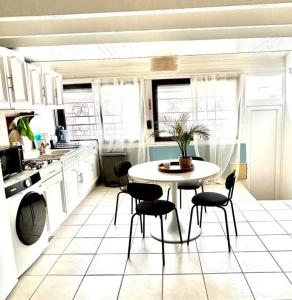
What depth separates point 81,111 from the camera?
4.86 meters

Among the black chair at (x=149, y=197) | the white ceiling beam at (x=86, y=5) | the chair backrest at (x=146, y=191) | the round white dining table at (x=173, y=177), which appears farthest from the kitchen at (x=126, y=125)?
the chair backrest at (x=146, y=191)

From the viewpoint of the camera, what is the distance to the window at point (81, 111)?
15.8 feet

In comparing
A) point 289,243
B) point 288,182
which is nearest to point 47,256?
point 289,243

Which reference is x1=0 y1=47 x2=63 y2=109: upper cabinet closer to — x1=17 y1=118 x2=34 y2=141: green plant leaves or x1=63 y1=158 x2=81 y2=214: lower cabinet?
x1=17 y1=118 x2=34 y2=141: green plant leaves

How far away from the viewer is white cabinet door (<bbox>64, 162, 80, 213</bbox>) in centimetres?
338

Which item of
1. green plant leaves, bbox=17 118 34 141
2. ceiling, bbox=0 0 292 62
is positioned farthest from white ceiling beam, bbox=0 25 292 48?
green plant leaves, bbox=17 118 34 141

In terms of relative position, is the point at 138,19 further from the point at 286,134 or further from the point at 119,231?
the point at 286,134

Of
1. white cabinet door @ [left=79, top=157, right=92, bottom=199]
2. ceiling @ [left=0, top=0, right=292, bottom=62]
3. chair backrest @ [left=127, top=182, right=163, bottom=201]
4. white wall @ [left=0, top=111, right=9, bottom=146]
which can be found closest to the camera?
ceiling @ [left=0, top=0, right=292, bottom=62]

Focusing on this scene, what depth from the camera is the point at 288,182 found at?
182 inches

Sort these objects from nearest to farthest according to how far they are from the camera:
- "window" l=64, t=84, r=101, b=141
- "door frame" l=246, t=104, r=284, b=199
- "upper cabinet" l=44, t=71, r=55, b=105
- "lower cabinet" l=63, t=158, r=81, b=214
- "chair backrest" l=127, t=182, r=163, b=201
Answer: "chair backrest" l=127, t=182, r=163, b=201
"lower cabinet" l=63, t=158, r=81, b=214
"upper cabinet" l=44, t=71, r=55, b=105
"door frame" l=246, t=104, r=284, b=199
"window" l=64, t=84, r=101, b=141

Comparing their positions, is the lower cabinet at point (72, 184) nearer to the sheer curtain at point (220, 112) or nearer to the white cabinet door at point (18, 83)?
the white cabinet door at point (18, 83)

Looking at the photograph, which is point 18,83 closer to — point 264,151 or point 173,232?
point 173,232

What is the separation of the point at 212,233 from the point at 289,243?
76 centimetres

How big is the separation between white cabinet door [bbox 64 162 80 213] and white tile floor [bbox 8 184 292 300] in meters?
0.27
